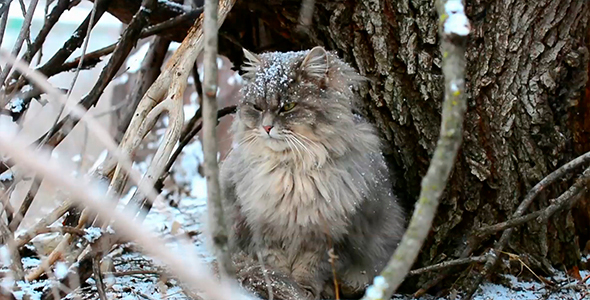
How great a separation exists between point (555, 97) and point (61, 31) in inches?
182

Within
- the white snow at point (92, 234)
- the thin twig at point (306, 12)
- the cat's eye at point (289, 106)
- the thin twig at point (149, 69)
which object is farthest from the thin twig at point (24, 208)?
the thin twig at point (306, 12)

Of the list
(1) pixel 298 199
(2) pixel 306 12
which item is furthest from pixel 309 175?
(2) pixel 306 12

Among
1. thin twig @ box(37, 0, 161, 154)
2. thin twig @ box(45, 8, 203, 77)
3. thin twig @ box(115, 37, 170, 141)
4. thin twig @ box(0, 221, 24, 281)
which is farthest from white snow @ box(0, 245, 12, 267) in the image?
thin twig @ box(115, 37, 170, 141)

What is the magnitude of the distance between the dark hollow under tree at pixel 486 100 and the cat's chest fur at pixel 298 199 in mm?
464

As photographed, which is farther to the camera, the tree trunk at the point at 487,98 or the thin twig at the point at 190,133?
the thin twig at the point at 190,133

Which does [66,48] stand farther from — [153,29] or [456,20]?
[456,20]

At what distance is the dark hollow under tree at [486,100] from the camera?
2.82 metres

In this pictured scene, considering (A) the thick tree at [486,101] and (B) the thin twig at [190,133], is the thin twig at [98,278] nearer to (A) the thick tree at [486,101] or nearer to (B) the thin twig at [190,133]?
(B) the thin twig at [190,133]

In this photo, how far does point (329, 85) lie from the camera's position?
2.96 metres

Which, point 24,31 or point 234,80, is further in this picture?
point 234,80

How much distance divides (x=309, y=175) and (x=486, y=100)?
2.88ft

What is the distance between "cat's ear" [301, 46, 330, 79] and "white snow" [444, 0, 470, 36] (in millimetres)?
1376

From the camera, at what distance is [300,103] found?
113 inches

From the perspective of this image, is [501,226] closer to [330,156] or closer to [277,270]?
[330,156]
